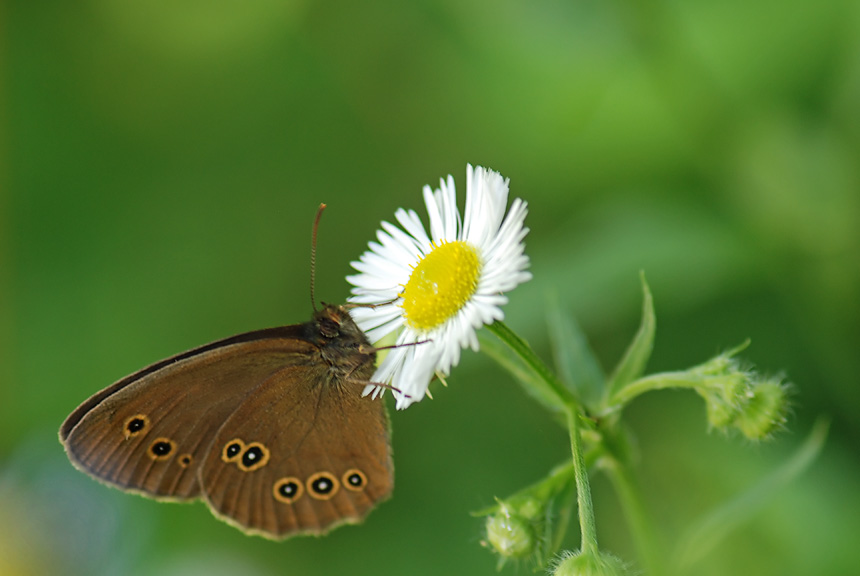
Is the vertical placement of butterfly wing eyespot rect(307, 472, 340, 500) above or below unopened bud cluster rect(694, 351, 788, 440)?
below

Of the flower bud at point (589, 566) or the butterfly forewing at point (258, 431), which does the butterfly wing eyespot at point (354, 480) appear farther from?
the flower bud at point (589, 566)

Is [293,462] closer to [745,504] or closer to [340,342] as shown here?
[340,342]

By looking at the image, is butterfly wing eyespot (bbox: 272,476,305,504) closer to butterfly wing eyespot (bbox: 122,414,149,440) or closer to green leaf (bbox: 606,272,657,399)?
butterfly wing eyespot (bbox: 122,414,149,440)

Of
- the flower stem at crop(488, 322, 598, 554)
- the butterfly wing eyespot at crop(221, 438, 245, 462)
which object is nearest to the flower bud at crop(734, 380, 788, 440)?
the flower stem at crop(488, 322, 598, 554)

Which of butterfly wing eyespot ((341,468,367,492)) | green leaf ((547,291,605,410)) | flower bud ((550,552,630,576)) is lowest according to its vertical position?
butterfly wing eyespot ((341,468,367,492))

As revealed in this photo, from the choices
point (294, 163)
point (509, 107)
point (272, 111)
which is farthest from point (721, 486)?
point (272, 111)

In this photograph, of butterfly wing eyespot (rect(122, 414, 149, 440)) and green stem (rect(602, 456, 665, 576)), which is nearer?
green stem (rect(602, 456, 665, 576))

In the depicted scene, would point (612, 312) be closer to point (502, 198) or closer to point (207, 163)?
point (502, 198)
